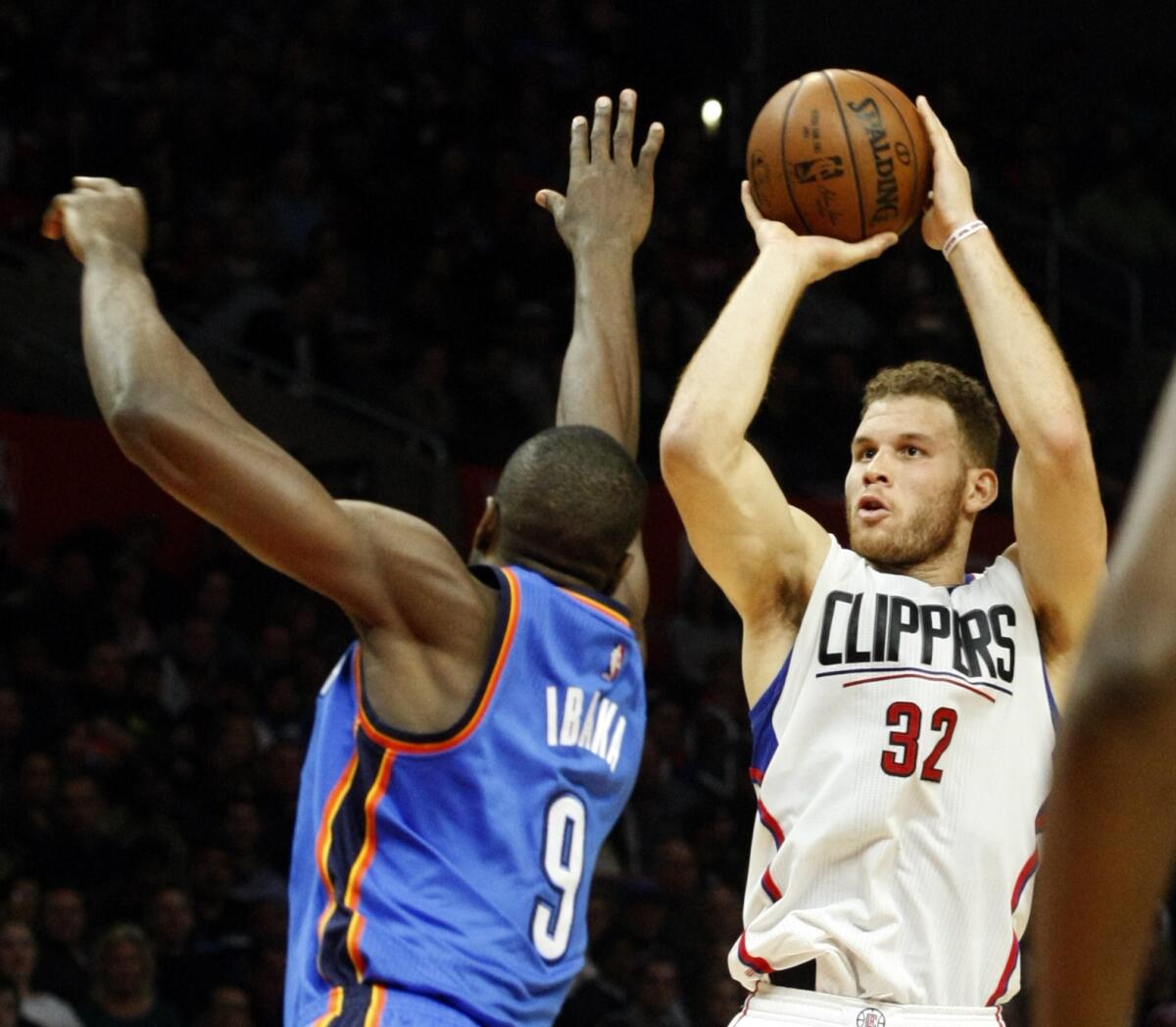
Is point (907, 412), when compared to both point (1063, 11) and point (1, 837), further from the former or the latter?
point (1063, 11)

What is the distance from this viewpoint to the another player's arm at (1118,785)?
2.88 feet

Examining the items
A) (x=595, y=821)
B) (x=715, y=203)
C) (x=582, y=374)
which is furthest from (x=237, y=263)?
(x=595, y=821)

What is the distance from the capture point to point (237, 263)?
9.81 m

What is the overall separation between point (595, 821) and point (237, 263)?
712 cm

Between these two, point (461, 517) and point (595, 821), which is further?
point (461, 517)

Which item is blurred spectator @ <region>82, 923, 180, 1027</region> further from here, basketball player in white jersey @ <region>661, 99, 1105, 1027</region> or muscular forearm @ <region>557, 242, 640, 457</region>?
basketball player in white jersey @ <region>661, 99, 1105, 1027</region>

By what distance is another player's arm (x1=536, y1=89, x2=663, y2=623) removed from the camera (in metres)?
3.81

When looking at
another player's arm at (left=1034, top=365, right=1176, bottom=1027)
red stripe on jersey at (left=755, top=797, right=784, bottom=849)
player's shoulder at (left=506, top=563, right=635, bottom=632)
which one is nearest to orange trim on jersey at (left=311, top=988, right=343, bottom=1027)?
player's shoulder at (left=506, top=563, right=635, bottom=632)

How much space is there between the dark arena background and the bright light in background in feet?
0.12

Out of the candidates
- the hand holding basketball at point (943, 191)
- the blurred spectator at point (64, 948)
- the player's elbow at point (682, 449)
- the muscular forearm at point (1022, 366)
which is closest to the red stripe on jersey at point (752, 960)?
the player's elbow at point (682, 449)

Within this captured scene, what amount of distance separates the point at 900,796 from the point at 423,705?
2.64ft

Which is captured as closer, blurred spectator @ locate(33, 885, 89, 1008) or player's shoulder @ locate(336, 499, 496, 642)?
player's shoulder @ locate(336, 499, 496, 642)

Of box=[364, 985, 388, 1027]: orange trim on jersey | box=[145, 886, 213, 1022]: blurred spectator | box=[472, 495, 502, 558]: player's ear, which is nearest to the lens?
box=[364, 985, 388, 1027]: orange trim on jersey

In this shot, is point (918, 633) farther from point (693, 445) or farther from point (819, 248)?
point (819, 248)
